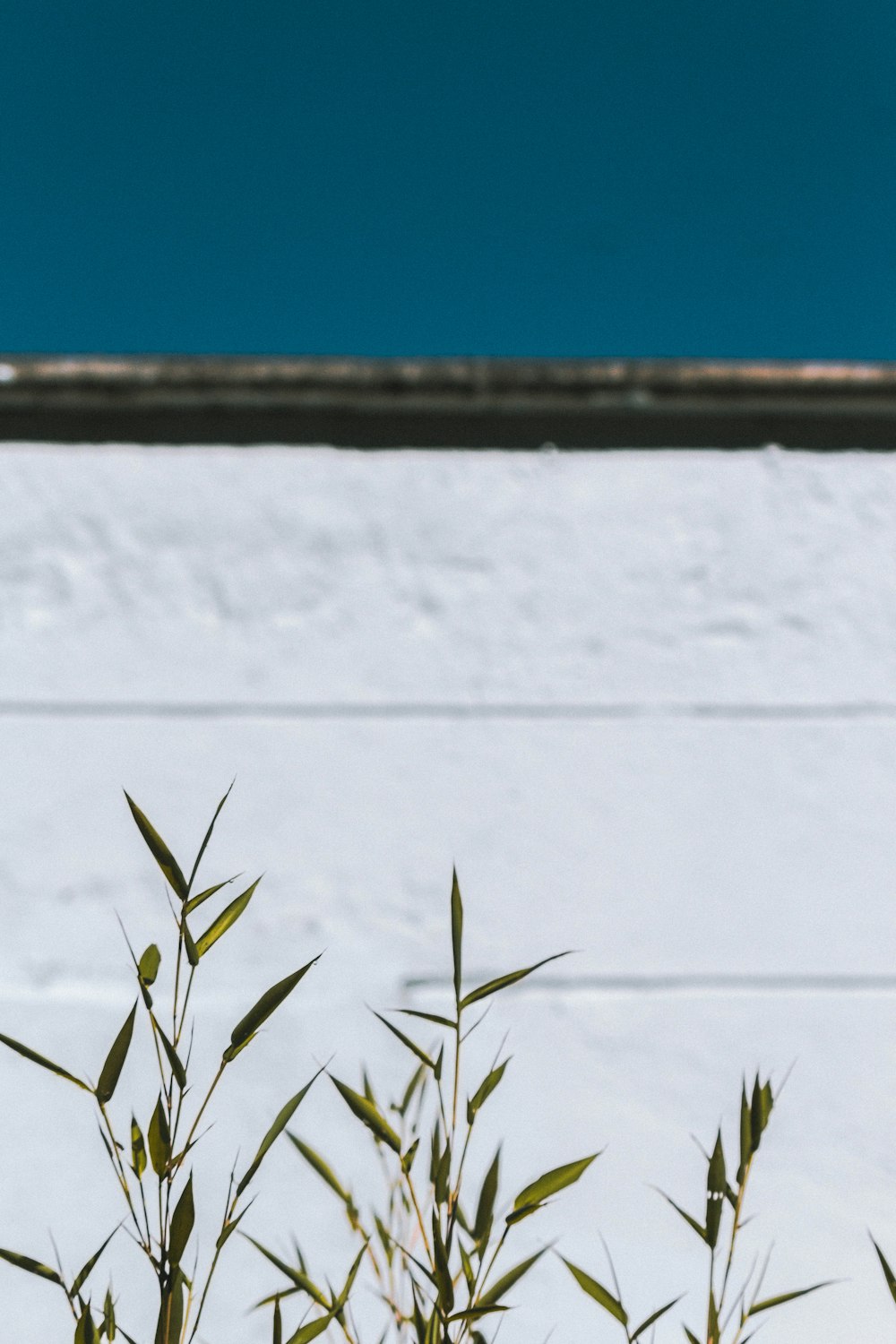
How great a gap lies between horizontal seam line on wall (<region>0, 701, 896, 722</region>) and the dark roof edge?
0.38 metres

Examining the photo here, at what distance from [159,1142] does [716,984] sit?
0.72 m

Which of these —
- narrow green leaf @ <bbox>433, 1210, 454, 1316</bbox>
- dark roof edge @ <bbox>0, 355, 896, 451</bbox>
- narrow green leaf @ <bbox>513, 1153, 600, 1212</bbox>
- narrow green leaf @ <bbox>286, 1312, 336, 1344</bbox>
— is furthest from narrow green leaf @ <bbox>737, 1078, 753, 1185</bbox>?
dark roof edge @ <bbox>0, 355, 896, 451</bbox>

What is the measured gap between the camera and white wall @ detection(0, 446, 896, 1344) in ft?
3.60

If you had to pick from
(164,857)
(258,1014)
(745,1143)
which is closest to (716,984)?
(745,1143)

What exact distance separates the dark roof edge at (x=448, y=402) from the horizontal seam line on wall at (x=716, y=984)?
74 cm

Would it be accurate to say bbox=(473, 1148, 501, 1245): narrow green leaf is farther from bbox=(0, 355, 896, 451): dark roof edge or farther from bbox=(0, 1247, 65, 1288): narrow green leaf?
bbox=(0, 355, 896, 451): dark roof edge

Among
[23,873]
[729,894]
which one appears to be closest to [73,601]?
[23,873]

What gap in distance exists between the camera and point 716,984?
3.69 feet

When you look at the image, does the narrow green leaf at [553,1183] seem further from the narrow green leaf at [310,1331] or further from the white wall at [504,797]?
the white wall at [504,797]

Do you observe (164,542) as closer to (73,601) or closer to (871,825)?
(73,601)

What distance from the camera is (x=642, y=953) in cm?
113

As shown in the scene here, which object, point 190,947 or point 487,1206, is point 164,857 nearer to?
point 190,947

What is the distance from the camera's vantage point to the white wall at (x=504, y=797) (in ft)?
3.60

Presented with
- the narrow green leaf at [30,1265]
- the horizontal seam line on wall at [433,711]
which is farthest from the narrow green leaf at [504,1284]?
the horizontal seam line on wall at [433,711]
